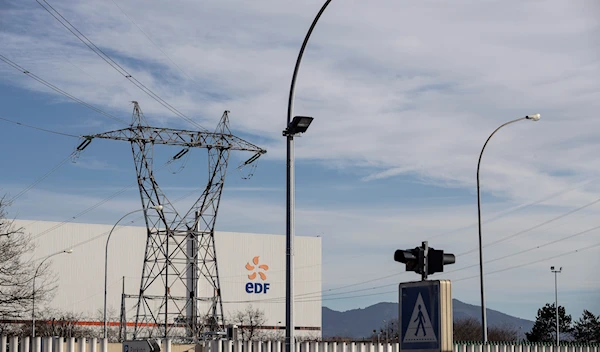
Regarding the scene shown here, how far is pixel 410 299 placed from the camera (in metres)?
14.7

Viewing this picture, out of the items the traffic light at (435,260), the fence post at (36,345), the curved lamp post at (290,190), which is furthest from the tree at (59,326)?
the traffic light at (435,260)

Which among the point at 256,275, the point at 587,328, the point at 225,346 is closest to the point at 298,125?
the point at 225,346

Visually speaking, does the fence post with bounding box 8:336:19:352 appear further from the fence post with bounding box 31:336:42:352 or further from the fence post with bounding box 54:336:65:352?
the fence post with bounding box 54:336:65:352

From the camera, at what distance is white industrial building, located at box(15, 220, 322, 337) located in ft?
324

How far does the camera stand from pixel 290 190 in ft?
68.5

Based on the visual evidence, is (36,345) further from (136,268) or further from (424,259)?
(136,268)

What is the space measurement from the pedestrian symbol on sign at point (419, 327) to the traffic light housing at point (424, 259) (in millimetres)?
1417

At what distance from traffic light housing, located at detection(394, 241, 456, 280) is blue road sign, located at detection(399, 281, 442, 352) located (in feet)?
3.80

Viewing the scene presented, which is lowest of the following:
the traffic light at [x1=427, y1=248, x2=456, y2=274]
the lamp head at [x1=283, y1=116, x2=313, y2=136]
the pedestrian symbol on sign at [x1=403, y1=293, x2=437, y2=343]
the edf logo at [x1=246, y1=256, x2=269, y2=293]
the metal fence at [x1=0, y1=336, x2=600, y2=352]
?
the metal fence at [x1=0, y1=336, x2=600, y2=352]

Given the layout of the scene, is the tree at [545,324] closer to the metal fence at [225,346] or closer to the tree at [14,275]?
the tree at [14,275]

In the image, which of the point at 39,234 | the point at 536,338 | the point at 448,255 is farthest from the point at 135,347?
the point at 536,338

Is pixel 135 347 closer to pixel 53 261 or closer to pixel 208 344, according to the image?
pixel 208 344

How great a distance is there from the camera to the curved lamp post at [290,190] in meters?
20.1

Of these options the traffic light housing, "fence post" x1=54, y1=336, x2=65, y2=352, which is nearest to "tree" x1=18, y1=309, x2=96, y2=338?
"fence post" x1=54, y1=336, x2=65, y2=352
